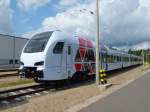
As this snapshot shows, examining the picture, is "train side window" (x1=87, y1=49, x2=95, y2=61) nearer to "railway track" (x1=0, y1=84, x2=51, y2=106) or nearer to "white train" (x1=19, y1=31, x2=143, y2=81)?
"white train" (x1=19, y1=31, x2=143, y2=81)

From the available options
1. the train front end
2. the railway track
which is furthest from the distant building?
the railway track

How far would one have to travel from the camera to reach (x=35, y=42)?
67.4 feet

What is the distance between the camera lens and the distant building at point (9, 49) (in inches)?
2146

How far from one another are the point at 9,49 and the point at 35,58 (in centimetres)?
3834

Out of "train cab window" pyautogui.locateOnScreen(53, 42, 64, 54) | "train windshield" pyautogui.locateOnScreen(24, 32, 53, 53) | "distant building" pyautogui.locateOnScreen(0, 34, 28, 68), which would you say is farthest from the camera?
"distant building" pyautogui.locateOnScreen(0, 34, 28, 68)

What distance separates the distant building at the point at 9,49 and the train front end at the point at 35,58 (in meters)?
34.6

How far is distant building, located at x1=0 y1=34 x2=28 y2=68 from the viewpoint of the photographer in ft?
179

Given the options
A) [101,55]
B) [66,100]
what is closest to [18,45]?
[101,55]

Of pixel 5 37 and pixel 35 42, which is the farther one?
pixel 5 37

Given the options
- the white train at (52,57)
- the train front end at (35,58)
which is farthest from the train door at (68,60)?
the train front end at (35,58)

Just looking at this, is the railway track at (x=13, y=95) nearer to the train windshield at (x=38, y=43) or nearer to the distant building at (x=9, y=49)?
the train windshield at (x=38, y=43)

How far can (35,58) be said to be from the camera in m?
19.3

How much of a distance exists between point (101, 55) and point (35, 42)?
1222cm

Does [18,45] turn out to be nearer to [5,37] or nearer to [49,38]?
[5,37]
